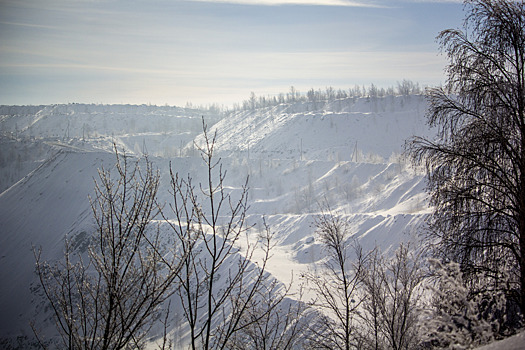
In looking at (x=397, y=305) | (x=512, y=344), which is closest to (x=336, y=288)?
(x=397, y=305)

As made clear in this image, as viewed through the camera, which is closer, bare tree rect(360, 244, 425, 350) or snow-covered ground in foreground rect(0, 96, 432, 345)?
bare tree rect(360, 244, 425, 350)

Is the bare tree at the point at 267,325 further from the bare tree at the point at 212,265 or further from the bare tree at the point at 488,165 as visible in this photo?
the bare tree at the point at 488,165

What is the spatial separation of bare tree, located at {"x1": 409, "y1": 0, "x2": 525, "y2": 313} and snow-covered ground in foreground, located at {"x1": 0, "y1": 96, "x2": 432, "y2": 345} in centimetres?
83

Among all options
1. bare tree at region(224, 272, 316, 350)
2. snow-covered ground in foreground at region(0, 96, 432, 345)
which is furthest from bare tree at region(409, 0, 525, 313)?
bare tree at region(224, 272, 316, 350)

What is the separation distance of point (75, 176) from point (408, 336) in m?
65.0

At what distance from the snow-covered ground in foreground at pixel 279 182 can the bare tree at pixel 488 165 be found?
0.83 meters

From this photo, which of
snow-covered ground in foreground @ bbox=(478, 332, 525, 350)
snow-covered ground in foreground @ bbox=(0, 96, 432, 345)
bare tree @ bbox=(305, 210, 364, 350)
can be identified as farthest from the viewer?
snow-covered ground in foreground @ bbox=(0, 96, 432, 345)

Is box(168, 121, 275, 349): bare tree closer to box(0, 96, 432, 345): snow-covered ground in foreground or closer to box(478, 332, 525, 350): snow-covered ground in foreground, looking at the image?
box(0, 96, 432, 345): snow-covered ground in foreground

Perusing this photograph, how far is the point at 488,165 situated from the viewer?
5.28 metres

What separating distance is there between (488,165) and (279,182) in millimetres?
64366

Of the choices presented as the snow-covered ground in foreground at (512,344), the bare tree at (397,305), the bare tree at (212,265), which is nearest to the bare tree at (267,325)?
the bare tree at (212,265)

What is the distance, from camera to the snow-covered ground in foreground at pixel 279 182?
113 ft

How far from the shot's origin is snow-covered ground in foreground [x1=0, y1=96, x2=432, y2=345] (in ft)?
113

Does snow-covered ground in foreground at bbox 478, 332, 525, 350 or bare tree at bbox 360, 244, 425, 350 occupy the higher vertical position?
snow-covered ground in foreground at bbox 478, 332, 525, 350
